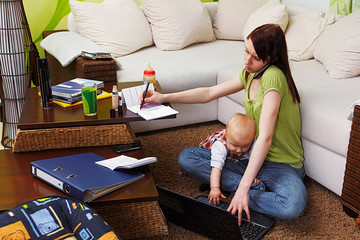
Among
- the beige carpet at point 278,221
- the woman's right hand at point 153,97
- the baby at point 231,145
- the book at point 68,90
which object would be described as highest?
the book at point 68,90

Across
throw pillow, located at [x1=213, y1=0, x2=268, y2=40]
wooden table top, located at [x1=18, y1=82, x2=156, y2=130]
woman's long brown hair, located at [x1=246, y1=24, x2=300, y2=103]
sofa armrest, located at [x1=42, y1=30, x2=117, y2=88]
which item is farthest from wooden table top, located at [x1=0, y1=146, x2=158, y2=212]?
throw pillow, located at [x1=213, y1=0, x2=268, y2=40]

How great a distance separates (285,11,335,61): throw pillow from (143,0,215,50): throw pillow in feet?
2.33

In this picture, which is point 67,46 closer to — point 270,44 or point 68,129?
point 68,129

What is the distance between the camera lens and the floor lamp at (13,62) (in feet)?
8.80

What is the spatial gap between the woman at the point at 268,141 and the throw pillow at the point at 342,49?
0.68 meters

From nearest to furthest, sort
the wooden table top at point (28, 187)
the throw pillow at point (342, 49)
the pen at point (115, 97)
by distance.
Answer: the wooden table top at point (28, 187), the pen at point (115, 97), the throw pillow at point (342, 49)

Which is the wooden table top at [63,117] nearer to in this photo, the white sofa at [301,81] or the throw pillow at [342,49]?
the white sofa at [301,81]

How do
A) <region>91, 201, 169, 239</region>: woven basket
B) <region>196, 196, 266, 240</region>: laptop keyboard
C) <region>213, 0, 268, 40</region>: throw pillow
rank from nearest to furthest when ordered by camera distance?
<region>91, 201, 169, 239</region>: woven basket < <region>196, 196, 266, 240</region>: laptop keyboard < <region>213, 0, 268, 40</region>: throw pillow

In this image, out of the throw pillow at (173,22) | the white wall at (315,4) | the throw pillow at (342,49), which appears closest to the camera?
the throw pillow at (342,49)

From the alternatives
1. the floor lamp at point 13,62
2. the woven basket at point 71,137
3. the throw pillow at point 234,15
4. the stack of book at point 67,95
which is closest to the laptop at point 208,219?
the woven basket at point 71,137

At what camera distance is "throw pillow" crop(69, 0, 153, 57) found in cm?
314

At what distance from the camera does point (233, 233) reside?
179 centimetres

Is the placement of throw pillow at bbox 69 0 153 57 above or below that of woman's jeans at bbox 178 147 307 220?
above

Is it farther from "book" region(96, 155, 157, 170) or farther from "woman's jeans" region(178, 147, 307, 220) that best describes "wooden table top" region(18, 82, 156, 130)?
"woman's jeans" region(178, 147, 307, 220)
